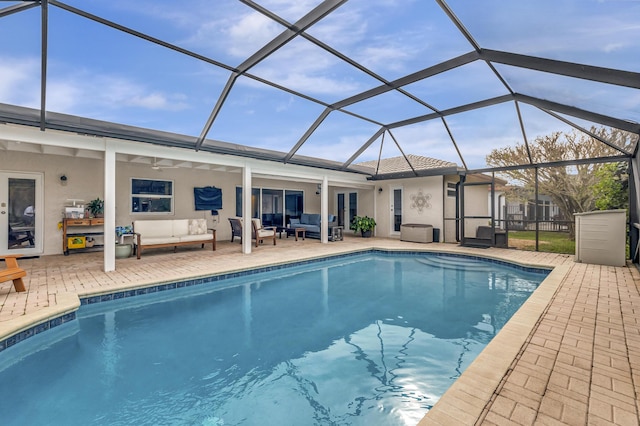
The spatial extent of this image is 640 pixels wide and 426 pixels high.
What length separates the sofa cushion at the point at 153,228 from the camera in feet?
25.3

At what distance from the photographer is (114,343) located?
332 centimetres

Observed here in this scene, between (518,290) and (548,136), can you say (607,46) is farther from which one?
(548,136)

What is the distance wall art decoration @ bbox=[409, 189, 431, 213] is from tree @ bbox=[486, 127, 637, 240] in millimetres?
2334

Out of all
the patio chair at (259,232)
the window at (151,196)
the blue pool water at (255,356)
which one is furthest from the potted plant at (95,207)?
the blue pool water at (255,356)

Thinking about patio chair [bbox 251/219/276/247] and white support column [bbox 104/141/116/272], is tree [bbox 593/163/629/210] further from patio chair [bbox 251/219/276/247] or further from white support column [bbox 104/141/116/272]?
white support column [bbox 104/141/116/272]

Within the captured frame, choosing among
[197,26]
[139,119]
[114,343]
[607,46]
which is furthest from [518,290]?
[139,119]

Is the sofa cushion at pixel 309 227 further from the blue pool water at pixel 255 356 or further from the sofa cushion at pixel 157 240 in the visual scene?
the blue pool water at pixel 255 356

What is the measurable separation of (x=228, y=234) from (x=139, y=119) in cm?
598

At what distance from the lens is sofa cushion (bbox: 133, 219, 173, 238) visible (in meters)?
7.70

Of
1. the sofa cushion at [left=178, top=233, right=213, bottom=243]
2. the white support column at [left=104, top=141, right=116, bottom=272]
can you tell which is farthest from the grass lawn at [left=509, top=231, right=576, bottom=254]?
the white support column at [left=104, top=141, right=116, bottom=272]

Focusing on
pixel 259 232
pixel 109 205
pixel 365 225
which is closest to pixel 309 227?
pixel 365 225

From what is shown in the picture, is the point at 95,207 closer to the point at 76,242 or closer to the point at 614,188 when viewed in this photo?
the point at 76,242

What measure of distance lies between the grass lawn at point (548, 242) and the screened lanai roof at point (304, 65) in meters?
3.79

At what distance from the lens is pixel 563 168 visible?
984 centimetres
